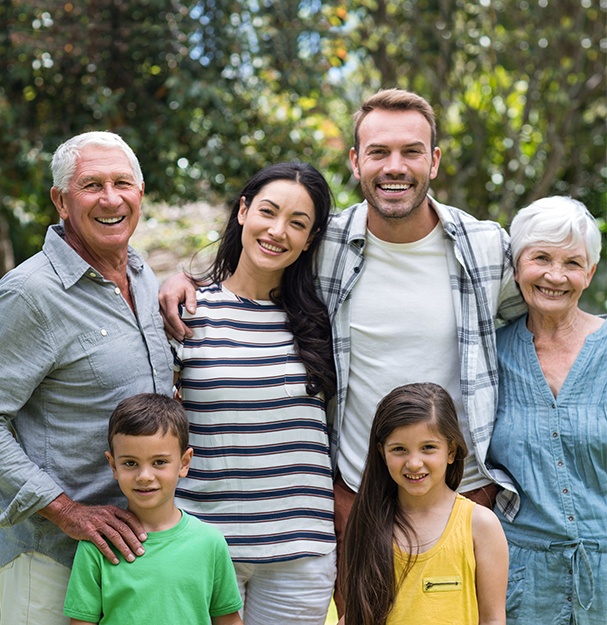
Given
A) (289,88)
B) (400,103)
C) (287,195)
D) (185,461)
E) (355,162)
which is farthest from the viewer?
(289,88)

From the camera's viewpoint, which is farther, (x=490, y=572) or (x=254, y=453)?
(x=254, y=453)

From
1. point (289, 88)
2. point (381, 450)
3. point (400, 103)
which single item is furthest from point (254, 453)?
point (289, 88)

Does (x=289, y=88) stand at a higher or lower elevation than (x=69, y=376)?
higher

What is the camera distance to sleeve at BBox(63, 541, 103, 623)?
2481 mm

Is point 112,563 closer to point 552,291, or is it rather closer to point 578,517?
point 578,517

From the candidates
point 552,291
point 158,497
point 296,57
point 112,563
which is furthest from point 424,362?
point 296,57

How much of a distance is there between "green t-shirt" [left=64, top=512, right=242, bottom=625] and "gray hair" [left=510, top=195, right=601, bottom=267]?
1.55m

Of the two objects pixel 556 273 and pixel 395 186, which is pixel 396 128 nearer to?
pixel 395 186

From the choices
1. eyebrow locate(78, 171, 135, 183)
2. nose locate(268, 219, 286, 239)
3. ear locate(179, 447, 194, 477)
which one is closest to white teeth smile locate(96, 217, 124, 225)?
eyebrow locate(78, 171, 135, 183)

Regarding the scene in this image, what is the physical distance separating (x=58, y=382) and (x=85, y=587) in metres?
0.60

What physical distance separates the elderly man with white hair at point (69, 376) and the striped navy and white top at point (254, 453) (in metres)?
0.20

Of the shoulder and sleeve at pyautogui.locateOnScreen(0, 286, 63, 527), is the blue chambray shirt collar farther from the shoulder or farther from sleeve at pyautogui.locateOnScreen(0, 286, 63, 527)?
the shoulder

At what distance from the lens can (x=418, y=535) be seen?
2689 mm

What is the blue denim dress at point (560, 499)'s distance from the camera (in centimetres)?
295
